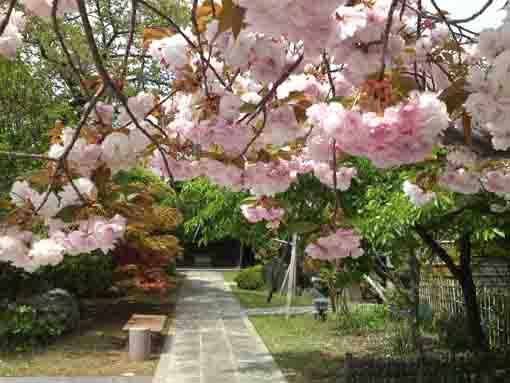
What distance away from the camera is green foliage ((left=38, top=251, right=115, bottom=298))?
11791mm

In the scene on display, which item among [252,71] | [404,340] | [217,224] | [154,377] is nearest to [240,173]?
[252,71]

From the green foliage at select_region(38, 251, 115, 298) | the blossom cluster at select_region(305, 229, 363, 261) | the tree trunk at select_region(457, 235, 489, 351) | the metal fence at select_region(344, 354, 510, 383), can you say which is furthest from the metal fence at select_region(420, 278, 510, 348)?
the blossom cluster at select_region(305, 229, 363, 261)

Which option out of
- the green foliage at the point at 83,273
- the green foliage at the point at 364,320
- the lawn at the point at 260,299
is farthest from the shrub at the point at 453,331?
the green foliage at the point at 83,273

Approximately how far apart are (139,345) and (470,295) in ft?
14.0

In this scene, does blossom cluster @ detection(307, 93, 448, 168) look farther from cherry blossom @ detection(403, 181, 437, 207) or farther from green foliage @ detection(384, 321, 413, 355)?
green foliage @ detection(384, 321, 413, 355)

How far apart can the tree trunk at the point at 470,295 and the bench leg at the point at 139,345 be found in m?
4.11

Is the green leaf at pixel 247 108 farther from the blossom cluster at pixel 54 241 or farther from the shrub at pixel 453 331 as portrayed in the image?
the shrub at pixel 453 331

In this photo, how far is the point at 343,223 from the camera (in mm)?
2600

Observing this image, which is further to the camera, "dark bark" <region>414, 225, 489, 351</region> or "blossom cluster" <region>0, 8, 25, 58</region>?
"dark bark" <region>414, 225, 489, 351</region>

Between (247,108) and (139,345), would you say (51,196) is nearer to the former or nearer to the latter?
(247,108)

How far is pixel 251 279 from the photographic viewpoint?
20688 mm

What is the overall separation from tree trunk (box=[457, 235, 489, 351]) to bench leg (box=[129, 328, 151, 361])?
4111 mm

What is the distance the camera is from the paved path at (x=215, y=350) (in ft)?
25.5

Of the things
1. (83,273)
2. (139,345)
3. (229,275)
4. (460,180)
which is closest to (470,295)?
(139,345)
